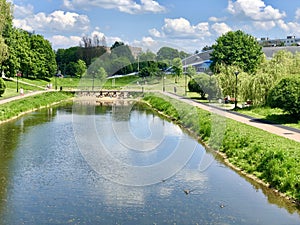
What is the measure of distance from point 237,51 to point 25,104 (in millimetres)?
32738

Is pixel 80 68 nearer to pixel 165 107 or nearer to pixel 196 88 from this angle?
pixel 196 88

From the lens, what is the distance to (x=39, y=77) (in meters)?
71.1

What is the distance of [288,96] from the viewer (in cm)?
2517

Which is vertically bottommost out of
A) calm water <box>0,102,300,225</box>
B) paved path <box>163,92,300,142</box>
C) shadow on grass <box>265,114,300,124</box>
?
calm water <box>0,102,300,225</box>

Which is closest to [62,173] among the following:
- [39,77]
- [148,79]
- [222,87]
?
[222,87]

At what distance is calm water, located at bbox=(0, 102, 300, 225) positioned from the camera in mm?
12070

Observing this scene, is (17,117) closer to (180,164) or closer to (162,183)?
(180,164)

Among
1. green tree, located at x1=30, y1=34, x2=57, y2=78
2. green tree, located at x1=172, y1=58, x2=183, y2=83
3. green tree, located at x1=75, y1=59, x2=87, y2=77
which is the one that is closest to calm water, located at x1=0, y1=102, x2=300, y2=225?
green tree, located at x1=172, y1=58, x2=183, y2=83

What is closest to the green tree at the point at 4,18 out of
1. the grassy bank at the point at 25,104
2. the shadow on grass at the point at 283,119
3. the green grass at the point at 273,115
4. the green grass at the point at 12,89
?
the green grass at the point at 12,89

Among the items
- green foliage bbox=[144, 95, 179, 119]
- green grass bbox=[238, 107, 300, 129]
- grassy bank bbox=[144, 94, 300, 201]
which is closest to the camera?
grassy bank bbox=[144, 94, 300, 201]

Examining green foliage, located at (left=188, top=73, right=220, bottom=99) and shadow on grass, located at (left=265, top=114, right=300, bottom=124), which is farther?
green foliage, located at (left=188, top=73, right=220, bottom=99)

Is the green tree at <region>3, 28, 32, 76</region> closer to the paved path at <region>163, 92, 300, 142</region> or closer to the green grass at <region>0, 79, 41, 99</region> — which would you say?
the green grass at <region>0, 79, 41, 99</region>

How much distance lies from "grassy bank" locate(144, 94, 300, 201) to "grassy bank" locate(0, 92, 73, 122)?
1318 cm

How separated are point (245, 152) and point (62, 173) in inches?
288
